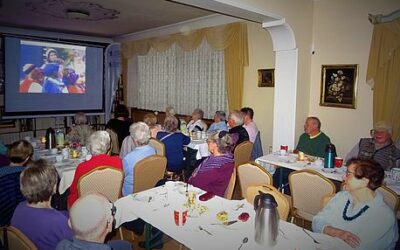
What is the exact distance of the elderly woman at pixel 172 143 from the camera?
4859 millimetres

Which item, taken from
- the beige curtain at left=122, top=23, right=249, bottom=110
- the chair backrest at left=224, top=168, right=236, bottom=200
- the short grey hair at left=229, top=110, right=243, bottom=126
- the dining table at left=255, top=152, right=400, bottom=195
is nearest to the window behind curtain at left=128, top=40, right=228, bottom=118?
the beige curtain at left=122, top=23, right=249, bottom=110

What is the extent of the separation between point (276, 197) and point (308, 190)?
84 cm

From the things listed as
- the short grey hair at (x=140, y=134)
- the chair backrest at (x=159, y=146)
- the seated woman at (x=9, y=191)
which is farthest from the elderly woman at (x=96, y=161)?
the chair backrest at (x=159, y=146)

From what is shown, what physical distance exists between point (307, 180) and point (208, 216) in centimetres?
127

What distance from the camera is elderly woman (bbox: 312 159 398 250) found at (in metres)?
2.04

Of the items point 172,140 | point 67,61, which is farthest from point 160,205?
point 67,61

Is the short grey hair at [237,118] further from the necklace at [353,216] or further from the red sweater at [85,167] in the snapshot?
the necklace at [353,216]

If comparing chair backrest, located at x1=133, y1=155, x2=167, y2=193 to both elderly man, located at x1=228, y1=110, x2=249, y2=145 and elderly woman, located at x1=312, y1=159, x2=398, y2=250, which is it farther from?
elderly woman, located at x1=312, y1=159, x2=398, y2=250

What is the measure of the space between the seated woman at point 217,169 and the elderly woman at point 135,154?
85 centimetres

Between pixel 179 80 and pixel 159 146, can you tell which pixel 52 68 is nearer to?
pixel 179 80

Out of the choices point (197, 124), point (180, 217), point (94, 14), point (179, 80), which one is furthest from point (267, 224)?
point (179, 80)

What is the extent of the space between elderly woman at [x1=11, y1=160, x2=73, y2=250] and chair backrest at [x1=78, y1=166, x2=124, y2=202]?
908 mm

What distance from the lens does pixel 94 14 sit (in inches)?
276

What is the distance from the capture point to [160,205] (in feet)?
8.27
